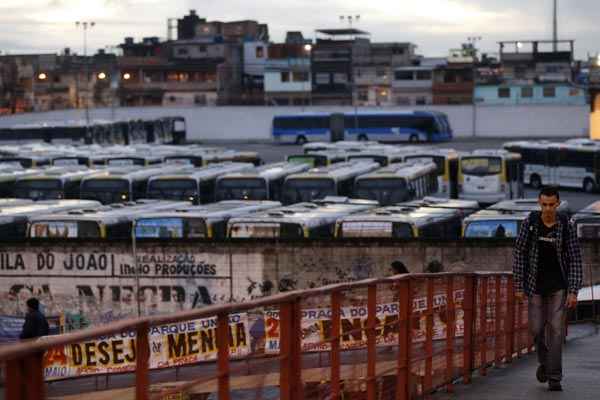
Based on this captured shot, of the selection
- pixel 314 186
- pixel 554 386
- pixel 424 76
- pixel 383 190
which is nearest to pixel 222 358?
pixel 554 386

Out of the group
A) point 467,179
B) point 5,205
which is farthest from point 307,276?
point 467,179

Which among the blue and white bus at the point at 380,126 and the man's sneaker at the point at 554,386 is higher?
the man's sneaker at the point at 554,386

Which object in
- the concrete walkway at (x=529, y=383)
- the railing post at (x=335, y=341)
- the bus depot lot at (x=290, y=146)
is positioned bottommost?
the bus depot lot at (x=290, y=146)

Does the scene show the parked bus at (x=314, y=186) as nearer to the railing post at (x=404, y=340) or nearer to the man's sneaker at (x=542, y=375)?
the man's sneaker at (x=542, y=375)

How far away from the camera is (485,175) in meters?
52.8

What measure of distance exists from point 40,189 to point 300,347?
113 ft

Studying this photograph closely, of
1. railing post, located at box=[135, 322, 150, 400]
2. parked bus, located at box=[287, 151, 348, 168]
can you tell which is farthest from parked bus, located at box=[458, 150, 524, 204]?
railing post, located at box=[135, 322, 150, 400]

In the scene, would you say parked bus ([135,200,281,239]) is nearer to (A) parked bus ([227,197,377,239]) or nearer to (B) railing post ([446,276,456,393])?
(A) parked bus ([227,197,377,239])

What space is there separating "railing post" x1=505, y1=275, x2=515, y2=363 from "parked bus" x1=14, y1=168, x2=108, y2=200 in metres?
28.1

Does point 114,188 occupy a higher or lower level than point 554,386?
lower

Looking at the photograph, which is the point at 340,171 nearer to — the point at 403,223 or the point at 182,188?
the point at 182,188

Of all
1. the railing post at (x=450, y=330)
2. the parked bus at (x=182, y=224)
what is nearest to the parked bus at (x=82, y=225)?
the parked bus at (x=182, y=224)

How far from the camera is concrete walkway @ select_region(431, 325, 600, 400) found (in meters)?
10.2

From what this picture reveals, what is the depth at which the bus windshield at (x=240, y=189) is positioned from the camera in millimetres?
40625
